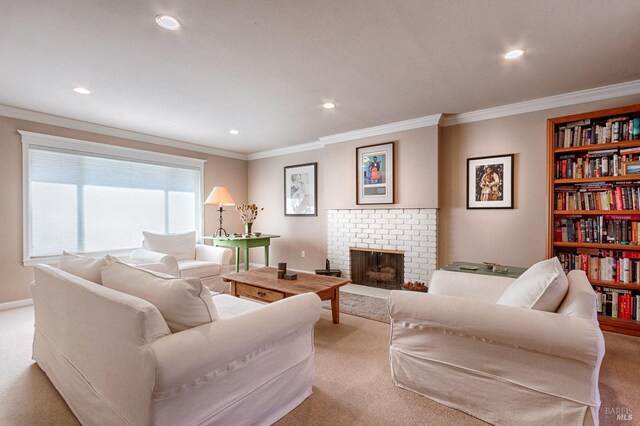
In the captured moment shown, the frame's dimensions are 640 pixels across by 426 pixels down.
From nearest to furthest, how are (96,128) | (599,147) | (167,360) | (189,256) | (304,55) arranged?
1. (167,360)
2. (304,55)
3. (599,147)
4. (96,128)
5. (189,256)

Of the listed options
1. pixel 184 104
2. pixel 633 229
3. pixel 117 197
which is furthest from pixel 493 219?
pixel 117 197

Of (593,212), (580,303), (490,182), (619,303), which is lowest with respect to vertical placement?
(619,303)

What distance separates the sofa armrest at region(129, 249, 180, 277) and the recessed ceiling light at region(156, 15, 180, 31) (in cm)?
229

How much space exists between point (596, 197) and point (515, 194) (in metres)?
0.72

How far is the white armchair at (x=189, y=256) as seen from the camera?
3891 millimetres

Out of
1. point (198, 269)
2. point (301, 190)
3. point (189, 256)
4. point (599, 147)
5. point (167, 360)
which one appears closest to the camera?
point (167, 360)

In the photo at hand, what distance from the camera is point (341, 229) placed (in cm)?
495

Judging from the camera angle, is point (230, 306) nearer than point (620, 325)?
Yes

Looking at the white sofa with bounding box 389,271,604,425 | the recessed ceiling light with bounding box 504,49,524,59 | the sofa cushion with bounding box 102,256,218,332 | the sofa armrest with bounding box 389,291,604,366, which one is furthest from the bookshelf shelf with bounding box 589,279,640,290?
the sofa cushion with bounding box 102,256,218,332

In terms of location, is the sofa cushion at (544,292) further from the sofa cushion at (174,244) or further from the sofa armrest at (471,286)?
the sofa cushion at (174,244)

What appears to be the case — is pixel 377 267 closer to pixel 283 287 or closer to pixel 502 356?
pixel 283 287

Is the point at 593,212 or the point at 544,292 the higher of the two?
the point at 593,212

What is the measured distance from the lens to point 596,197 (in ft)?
9.93

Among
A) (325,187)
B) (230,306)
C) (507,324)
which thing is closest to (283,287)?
(230,306)
